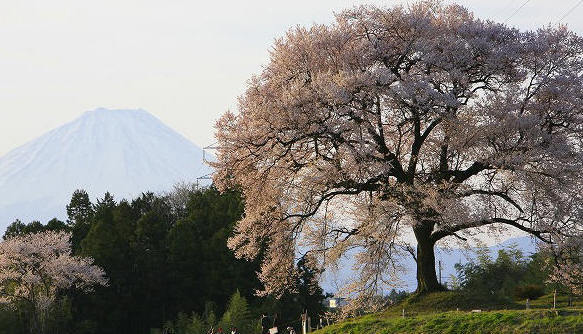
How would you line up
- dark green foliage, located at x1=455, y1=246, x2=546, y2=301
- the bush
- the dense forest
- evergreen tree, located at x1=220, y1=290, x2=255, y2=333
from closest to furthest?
the bush, evergreen tree, located at x1=220, y1=290, x2=255, y2=333, the dense forest, dark green foliage, located at x1=455, y1=246, x2=546, y2=301

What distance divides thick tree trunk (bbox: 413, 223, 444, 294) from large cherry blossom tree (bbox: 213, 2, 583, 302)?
2.4 inches

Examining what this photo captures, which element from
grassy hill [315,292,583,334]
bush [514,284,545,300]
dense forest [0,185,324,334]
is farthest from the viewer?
dense forest [0,185,324,334]

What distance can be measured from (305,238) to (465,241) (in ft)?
24.0

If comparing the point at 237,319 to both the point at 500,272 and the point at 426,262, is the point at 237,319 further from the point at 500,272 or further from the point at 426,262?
the point at 500,272

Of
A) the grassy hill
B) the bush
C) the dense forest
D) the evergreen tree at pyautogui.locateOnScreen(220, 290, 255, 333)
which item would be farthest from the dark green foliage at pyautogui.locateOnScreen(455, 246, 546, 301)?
the grassy hill

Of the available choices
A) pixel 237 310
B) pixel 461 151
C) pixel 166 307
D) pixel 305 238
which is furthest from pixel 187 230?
pixel 461 151

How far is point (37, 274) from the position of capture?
212 ft

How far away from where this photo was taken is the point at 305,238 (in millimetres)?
39688

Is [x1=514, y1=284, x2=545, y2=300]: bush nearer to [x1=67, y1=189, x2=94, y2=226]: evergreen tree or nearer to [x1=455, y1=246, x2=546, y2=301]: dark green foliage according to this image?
[x1=455, y1=246, x2=546, y2=301]: dark green foliage

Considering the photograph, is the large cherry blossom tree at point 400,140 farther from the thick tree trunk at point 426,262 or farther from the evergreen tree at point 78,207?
the evergreen tree at point 78,207

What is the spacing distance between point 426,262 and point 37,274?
35.8 metres

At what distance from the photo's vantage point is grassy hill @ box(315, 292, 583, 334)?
86.7ft

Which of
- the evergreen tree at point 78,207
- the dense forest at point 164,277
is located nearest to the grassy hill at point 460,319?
the dense forest at point 164,277

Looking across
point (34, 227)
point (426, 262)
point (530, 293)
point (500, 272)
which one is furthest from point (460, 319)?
point (34, 227)
